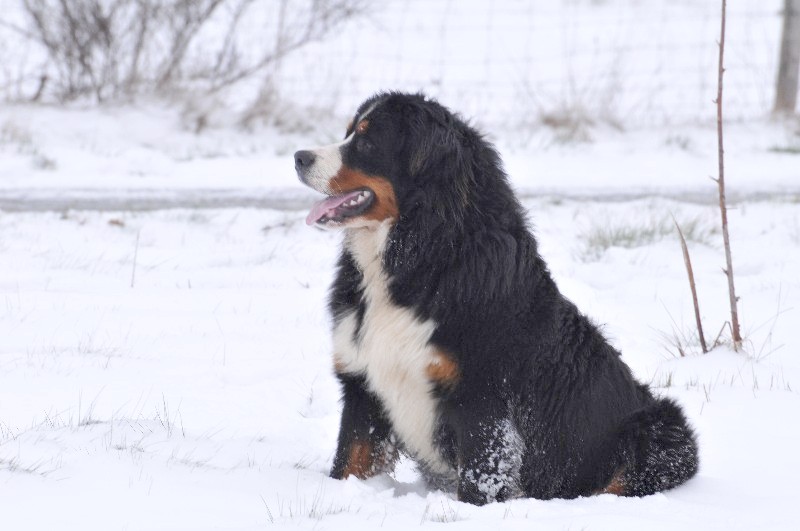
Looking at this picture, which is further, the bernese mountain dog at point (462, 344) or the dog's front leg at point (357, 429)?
the dog's front leg at point (357, 429)

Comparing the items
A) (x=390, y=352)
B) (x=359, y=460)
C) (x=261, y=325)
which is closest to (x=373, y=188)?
(x=390, y=352)

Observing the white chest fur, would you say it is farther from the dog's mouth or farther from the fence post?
the fence post

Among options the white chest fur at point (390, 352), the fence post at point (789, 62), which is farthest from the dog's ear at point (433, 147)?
the fence post at point (789, 62)

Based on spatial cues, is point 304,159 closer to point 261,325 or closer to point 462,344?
point 462,344

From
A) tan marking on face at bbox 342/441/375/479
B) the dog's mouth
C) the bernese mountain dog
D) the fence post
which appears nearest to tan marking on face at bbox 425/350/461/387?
the bernese mountain dog

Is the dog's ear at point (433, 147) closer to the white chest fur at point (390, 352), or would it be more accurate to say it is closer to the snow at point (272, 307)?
the white chest fur at point (390, 352)

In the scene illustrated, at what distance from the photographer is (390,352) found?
11.6ft

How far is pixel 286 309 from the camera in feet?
20.0

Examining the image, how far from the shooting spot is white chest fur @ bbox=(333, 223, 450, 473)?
352cm

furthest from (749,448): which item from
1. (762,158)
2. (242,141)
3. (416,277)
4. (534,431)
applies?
(242,141)

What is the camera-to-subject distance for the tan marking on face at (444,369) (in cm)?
345

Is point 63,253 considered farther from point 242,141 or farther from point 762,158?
point 762,158

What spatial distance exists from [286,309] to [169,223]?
2333mm

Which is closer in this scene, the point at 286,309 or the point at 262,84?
the point at 286,309
